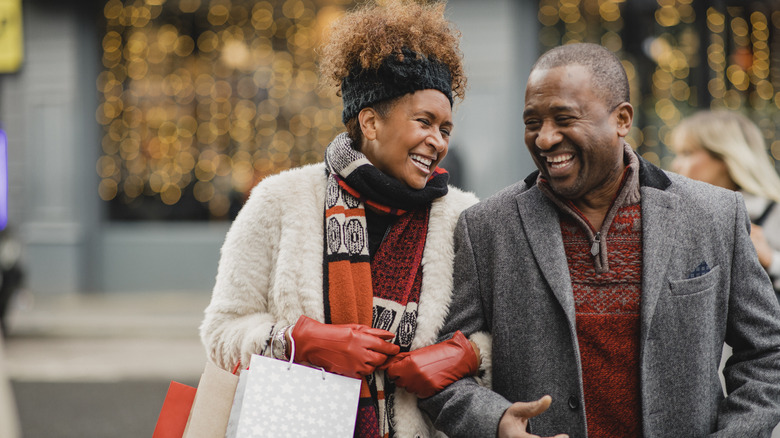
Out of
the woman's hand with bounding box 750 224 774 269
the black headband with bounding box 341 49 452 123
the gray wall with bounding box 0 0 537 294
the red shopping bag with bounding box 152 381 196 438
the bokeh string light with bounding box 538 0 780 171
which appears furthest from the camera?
the gray wall with bounding box 0 0 537 294

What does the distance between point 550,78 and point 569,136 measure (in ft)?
0.59

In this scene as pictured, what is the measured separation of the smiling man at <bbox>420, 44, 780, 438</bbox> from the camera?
6.73 ft

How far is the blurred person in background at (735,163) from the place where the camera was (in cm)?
377

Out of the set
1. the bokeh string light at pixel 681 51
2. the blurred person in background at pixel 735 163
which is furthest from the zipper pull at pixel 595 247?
the bokeh string light at pixel 681 51

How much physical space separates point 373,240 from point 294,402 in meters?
0.62

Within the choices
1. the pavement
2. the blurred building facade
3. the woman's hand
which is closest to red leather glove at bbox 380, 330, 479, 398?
the woman's hand

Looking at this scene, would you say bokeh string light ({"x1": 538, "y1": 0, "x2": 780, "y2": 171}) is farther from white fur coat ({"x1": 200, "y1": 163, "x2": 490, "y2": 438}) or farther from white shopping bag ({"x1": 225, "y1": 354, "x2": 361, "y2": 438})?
white shopping bag ({"x1": 225, "y1": 354, "x2": 361, "y2": 438})

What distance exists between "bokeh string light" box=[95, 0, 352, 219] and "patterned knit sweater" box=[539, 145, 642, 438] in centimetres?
924

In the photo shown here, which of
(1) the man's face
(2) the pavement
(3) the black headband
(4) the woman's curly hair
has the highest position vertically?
(4) the woman's curly hair

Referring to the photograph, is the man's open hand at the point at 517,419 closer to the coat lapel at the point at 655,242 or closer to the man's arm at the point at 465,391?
the man's arm at the point at 465,391

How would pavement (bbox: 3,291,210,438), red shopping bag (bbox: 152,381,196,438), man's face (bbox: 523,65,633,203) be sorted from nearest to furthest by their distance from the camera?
man's face (bbox: 523,65,633,203) < red shopping bag (bbox: 152,381,196,438) < pavement (bbox: 3,291,210,438)

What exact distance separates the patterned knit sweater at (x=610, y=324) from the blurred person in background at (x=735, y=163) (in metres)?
1.87

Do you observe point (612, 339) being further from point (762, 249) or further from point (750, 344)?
point (762, 249)

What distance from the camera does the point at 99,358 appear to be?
8039mm
